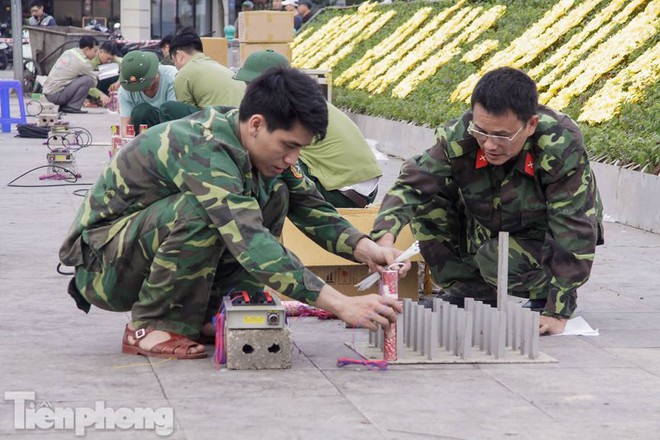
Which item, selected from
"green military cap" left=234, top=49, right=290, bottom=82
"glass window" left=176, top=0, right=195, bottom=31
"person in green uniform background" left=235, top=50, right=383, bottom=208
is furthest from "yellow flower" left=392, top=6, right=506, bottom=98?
"glass window" left=176, top=0, right=195, bottom=31

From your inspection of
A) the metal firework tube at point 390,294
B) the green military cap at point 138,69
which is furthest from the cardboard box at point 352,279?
the green military cap at point 138,69

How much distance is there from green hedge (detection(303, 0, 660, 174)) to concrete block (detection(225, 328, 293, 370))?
476 centimetres

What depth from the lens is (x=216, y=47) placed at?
1474 cm

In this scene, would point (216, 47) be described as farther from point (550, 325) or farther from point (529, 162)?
point (550, 325)

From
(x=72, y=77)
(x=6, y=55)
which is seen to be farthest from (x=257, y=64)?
(x=6, y=55)

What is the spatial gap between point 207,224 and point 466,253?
5.61 feet

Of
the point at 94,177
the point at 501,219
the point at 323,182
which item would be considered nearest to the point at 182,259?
the point at 501,219

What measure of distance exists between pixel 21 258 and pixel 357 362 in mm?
3151

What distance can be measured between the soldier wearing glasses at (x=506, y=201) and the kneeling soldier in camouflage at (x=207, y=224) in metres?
0.51

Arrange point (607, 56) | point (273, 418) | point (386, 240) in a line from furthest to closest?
point (607, 56) < point (386, 240) < point (273, 418)

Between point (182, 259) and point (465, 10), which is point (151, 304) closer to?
point (182, 259)

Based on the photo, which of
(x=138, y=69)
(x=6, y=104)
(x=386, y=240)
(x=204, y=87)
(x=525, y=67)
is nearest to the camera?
(x=386, y=240)

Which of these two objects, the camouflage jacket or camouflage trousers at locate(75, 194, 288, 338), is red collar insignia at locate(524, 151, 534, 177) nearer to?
the camouflage jacket

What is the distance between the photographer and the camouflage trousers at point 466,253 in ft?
18.4
